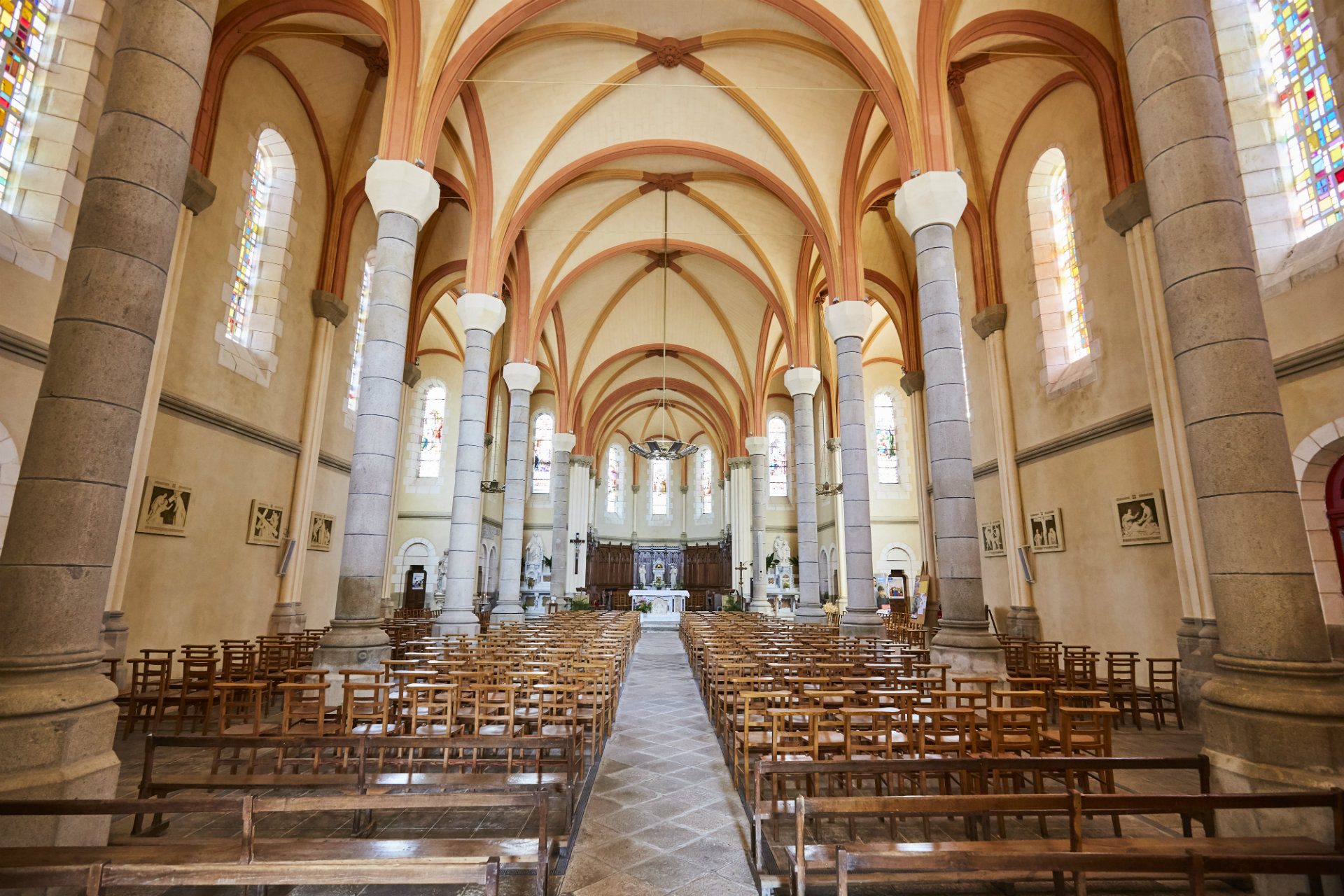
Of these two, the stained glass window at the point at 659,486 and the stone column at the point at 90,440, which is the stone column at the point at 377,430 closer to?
the stone column at the point at 90,440

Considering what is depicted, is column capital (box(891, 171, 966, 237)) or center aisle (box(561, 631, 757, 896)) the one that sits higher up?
column capital (box(891, 171, 966, 237))

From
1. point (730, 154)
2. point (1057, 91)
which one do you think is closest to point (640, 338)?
point (730, 154)

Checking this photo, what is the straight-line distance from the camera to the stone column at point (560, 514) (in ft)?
65.5

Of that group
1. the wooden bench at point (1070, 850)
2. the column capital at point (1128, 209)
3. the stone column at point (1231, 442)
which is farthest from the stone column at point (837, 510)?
the wooden bench at point (1070, 850)

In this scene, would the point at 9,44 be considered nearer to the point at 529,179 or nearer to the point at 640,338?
the point at 529,179

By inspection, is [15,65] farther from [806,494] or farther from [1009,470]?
[1009,470]

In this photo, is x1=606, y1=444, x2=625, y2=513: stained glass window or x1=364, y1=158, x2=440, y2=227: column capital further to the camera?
x1=606, y1=444, x2=625, y2=513: stained glass window

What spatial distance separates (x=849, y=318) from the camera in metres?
11.9

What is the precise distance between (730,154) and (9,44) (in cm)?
1072

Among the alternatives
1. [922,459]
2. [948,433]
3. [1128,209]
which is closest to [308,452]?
[948,433]

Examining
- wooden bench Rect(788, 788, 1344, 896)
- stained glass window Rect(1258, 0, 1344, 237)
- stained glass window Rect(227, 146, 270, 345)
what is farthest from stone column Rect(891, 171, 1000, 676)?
stained glass window Rect(227, 146, 270, 345)

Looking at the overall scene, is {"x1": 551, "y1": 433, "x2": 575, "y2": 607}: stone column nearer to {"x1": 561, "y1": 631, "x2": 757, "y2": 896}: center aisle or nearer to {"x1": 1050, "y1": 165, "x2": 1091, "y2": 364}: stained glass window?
{"x1": 561, "y1": 631, "x2": 757, "y2": 896}: center aisle

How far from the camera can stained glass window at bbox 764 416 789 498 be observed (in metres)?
29.5

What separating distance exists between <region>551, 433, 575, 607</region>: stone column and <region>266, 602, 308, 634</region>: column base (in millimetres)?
8301
